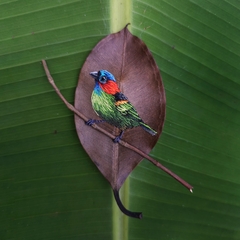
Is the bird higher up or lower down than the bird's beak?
lower down

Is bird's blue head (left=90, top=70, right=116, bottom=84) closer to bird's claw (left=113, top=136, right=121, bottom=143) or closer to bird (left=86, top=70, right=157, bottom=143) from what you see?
bird (left=86, top=70, right=157, bottom=143)

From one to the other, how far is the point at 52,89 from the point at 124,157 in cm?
23

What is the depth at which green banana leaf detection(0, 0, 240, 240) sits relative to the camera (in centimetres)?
70

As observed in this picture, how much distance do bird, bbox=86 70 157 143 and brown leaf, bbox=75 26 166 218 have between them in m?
0.01

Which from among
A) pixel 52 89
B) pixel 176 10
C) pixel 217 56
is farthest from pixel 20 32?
pixel 217 56

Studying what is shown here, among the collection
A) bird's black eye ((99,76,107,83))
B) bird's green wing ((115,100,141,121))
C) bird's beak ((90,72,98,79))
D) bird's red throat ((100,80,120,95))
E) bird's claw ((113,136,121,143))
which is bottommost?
bird's claw ((113,136,121,143))

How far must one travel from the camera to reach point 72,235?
31.1 inches

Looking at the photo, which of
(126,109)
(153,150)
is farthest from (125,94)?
(153,150)

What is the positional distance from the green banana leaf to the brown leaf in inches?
1.3

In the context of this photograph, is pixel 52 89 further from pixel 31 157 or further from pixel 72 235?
pixel 72 235

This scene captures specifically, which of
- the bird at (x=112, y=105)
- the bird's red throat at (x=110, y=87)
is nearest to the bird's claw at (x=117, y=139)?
the bird at (x=112, y=105)

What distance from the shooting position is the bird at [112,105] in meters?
0.67

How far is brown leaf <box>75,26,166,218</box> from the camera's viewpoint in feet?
2.24

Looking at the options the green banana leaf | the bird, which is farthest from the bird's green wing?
the green banana leaf
